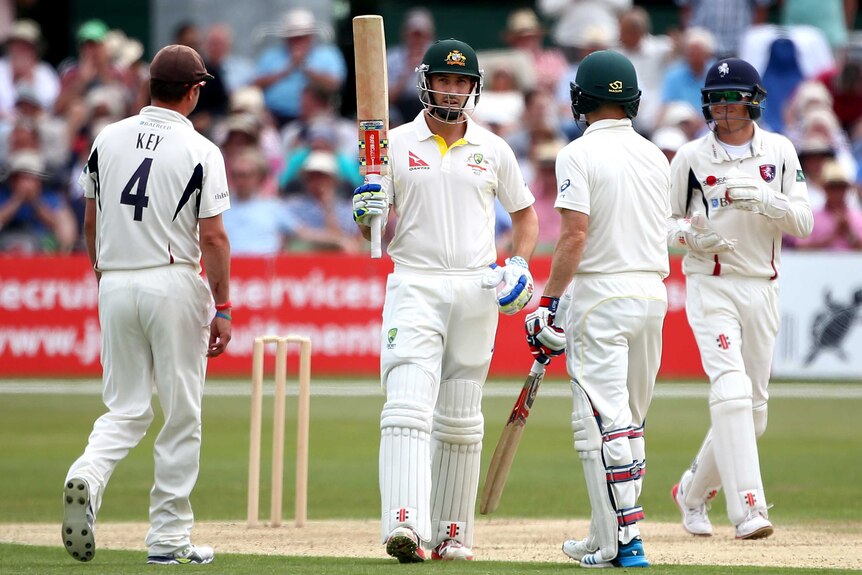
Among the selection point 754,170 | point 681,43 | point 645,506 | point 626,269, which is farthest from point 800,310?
point 626,269

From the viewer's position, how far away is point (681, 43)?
1730 cm

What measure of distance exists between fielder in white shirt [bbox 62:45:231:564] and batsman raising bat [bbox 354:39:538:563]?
697 mm

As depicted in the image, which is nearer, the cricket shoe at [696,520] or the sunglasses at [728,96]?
the sunglasses at [728,96]

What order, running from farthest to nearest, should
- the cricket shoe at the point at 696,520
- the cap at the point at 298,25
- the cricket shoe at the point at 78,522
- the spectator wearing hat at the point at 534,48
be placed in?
the spectator wearing hat at the point at 534,48
the cap at the point at 298,25
the cricket shoe at the point at 696,520
the cricket shoe at the point at 78,522

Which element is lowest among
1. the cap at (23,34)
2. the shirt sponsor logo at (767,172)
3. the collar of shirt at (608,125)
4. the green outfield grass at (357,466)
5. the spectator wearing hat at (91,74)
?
the green outfield grass at (357,466)

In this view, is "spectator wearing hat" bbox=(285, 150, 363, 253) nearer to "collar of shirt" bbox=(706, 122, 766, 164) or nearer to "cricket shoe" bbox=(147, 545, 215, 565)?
"collar of shirt" bbox=(706, 122, 766, 164)

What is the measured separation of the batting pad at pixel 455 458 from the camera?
255 inches

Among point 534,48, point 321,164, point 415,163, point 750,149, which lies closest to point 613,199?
point 415,163

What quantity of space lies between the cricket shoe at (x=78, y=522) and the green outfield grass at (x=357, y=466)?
102 mm

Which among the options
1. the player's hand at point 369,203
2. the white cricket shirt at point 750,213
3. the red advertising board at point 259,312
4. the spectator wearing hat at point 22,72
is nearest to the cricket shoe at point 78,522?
the player's hand at point 369,203

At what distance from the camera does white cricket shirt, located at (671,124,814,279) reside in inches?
288

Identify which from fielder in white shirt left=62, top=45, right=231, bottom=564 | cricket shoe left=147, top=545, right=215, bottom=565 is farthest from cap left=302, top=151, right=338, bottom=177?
cricket shoe left=147, top=545, right=215, bottom=565

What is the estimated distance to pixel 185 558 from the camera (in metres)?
6.32

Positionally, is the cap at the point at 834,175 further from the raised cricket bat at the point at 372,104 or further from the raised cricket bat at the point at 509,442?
the raised cricket bat at the point at 372,104
